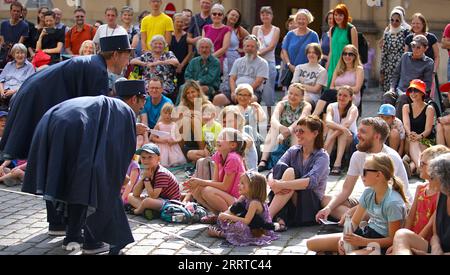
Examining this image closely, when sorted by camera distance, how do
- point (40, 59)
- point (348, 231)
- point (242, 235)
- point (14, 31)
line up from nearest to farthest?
point (348, 231) < point (242, 235) < point (40, 59) < point (14, 31)

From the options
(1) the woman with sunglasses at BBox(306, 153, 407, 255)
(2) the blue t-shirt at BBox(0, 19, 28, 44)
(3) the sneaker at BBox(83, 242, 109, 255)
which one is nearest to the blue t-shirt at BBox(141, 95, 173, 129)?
(2) the blue t-shirt at BBox(0, 19, 28, 44)

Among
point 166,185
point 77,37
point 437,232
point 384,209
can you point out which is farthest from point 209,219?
point 77,37

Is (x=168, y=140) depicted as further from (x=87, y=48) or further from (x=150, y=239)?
(x=150, y=239)

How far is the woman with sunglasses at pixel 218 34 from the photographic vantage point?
13.7 metres

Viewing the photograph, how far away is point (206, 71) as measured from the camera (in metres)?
13.1

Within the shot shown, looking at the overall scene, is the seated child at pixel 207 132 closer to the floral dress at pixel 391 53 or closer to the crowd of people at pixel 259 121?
the crowd of people at pixel 259 121

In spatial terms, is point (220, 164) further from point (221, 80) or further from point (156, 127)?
point (221, 80)

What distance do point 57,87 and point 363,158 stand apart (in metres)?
2.66

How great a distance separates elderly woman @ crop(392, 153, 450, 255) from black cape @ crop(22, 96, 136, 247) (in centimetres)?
206

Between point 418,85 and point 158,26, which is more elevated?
point 158,26

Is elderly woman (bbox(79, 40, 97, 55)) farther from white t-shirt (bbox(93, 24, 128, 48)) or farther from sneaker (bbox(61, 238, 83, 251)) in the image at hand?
sneaker (bbox(61, 238, 83, 251))

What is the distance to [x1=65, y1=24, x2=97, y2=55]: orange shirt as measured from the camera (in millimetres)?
14750

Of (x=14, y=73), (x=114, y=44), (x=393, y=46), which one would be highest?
(x=114, y=44)
